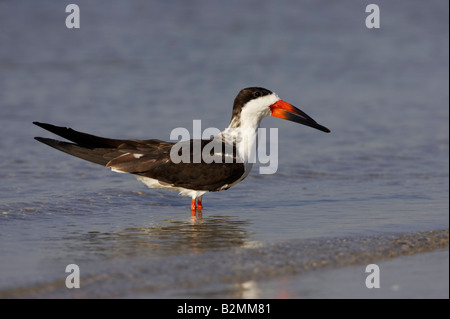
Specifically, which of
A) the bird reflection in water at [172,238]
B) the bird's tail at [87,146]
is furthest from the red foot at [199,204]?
the bird's tail at [87,146]

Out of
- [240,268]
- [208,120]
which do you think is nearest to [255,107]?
[240,268]

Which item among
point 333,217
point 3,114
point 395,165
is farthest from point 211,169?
point 3,114

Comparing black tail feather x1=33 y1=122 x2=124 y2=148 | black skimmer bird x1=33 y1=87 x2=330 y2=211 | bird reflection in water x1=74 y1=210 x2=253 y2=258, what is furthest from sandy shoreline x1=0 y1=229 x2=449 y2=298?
black tail feather x1=33 y1=122 x2=124 y2=148

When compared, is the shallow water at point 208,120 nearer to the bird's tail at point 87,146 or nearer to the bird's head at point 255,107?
the bird's tail at point 87,146

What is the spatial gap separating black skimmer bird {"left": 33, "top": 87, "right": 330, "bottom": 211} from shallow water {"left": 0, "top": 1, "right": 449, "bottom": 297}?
13.5 inches

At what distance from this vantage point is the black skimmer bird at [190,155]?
21.2 ft

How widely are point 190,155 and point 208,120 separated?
12.1 ft

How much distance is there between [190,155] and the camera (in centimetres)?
657

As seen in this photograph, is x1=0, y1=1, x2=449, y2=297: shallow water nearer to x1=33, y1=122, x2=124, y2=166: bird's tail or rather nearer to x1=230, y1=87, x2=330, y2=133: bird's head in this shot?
A: x1=33, y1=122, x2=124, y2=166: bird's tail

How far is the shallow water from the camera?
5.66 metres

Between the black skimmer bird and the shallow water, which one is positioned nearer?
the shallow water

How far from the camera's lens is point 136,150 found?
6.63 meters

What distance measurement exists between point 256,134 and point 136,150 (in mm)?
1151
